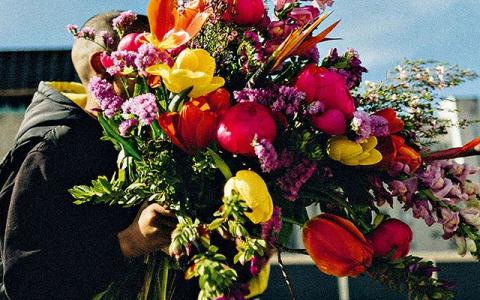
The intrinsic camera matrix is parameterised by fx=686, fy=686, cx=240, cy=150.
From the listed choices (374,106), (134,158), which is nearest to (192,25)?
(134,158)

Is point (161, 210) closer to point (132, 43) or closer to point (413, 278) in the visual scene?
point (132, 43)

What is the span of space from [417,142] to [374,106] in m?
0.12

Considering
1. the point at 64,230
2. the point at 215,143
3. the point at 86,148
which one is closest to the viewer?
the point at 215,143

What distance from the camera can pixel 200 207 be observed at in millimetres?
1194

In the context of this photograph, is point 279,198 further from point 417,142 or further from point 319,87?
point 417,142

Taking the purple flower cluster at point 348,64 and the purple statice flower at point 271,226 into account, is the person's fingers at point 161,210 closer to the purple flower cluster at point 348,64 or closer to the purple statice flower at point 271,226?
the purple statice flower at point 271,226

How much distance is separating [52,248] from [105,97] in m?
0.37

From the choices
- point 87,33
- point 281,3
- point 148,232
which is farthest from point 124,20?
point 148,232

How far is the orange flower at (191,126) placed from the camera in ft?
3.83

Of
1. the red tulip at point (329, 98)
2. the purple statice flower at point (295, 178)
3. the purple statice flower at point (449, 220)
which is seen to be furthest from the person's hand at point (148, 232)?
the purple statice flower at point (449, 220)

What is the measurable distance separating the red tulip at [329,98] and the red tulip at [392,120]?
4.2 inches

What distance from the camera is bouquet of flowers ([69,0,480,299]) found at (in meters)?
1.14

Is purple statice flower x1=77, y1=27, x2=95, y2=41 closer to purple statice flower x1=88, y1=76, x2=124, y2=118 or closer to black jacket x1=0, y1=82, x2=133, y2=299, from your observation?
purple statice flower x1=88, y1=76, x2=124, y2=118

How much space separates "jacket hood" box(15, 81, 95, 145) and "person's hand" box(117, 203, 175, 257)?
1.08 feet
